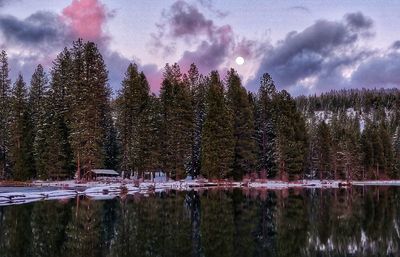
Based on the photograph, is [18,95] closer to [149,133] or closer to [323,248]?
[149,133]

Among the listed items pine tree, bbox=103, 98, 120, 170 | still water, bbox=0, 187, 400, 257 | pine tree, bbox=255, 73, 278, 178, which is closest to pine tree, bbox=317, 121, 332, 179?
pine tree, bbox=255, 73, 278, 178

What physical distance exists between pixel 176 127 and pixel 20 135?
918 inches

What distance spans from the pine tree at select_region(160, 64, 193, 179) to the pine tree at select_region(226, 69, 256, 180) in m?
7.54

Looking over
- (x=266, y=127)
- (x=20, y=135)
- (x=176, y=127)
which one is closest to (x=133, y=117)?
(x=176, y=127)

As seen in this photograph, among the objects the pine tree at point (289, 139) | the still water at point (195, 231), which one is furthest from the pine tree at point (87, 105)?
the pine tree at point (289, 139)

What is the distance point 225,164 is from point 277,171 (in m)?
12.5

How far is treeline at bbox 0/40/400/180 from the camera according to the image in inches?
2483

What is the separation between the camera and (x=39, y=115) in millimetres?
66188

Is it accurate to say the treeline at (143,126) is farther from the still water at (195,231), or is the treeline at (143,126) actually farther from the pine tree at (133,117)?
the still water at (195,231)

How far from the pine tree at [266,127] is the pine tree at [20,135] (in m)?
38.2

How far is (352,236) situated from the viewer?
21.1 meters

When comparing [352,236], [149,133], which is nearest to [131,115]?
[149,133]

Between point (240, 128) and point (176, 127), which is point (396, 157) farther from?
point (176, 127)

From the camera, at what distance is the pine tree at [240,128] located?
246 feet
